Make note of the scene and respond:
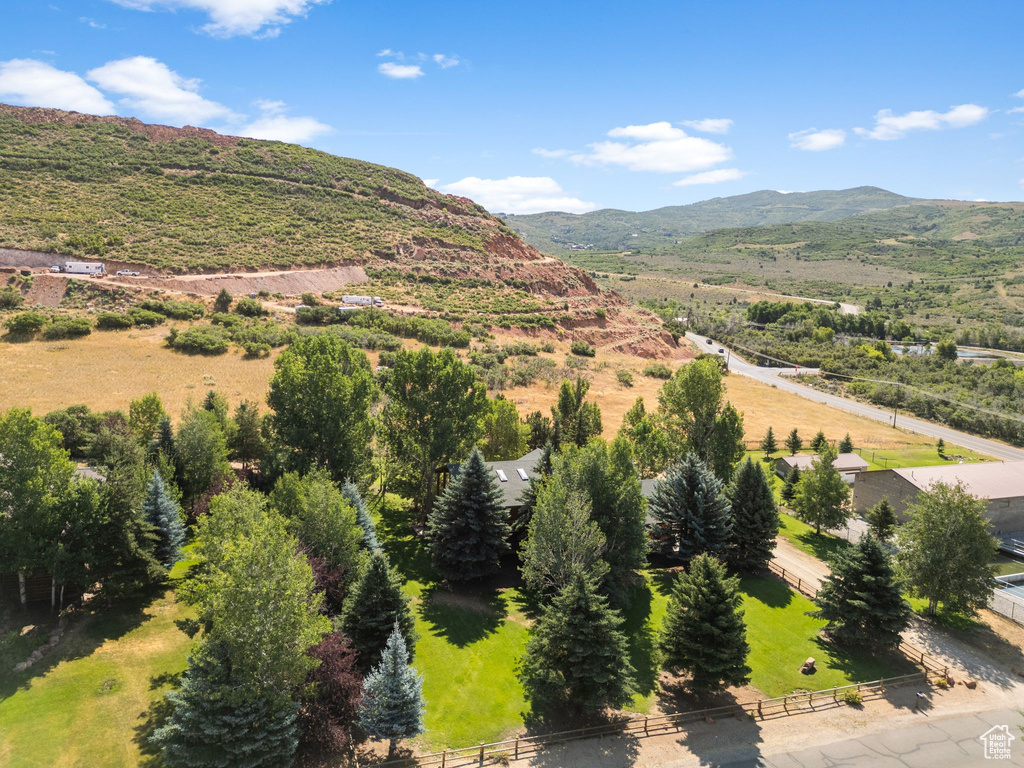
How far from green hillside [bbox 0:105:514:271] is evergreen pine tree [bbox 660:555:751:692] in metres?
81.7

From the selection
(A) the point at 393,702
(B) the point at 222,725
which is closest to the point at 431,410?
(A) the point at 393,702

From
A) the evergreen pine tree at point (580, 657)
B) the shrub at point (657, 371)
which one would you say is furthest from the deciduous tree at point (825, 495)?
the shrub at point (657, 371)

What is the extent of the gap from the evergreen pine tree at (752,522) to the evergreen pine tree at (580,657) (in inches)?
517

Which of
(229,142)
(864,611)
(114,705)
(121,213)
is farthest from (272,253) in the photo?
(864,611)

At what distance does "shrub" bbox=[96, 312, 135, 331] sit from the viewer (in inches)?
2379

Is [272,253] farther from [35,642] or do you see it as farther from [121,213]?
[35,642]

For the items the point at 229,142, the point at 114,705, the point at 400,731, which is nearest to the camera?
the point at 400,731

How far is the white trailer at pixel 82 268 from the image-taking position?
70.8 m

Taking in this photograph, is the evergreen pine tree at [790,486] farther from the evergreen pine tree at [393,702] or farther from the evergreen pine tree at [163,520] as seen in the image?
the evergreen pine tree at [163,520]

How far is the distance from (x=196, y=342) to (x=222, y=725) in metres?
52.4

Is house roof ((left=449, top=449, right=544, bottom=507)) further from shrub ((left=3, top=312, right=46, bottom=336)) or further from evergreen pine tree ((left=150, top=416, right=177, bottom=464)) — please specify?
shrub ((left=3, top=312, right=46, bottom=336))

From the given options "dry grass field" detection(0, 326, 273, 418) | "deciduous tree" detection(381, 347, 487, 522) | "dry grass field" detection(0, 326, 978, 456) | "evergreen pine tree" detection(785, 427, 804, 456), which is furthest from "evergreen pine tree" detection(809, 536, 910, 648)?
"dry grass field" detection(0, 326, 273, 418)

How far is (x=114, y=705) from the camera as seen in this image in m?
18.2

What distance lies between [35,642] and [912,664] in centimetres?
3414
